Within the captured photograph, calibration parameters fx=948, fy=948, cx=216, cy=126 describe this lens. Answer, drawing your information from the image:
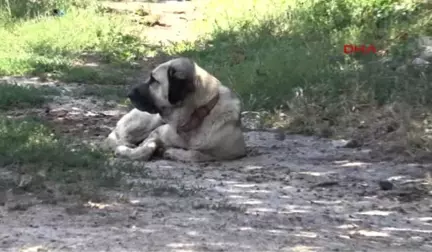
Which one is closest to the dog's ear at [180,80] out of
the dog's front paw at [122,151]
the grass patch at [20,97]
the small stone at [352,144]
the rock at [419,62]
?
the dog's front paw at [122,151]

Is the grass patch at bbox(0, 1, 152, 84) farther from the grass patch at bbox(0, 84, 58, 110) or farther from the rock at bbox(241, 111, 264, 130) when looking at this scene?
the rock at bbox(241, 111, 264, 130)

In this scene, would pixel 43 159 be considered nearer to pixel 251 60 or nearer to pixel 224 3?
pixel 251 60

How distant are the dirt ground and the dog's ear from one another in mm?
539

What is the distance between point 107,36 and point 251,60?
3.68 metres

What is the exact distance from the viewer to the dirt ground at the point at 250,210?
15.6ft

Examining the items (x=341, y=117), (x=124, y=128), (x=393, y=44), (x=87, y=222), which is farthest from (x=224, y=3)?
(x=87, y=222)

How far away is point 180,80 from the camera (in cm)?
748

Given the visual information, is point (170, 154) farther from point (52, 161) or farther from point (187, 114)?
point (52, 161)

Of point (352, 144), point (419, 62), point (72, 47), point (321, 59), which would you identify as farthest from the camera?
point (72, 47)

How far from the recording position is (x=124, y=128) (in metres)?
7.98

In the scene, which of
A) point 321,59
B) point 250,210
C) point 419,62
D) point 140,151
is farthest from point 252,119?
point 250,210

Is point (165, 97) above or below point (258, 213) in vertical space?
above

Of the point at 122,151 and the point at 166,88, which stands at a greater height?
the point at 166,88

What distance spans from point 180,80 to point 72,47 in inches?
279
